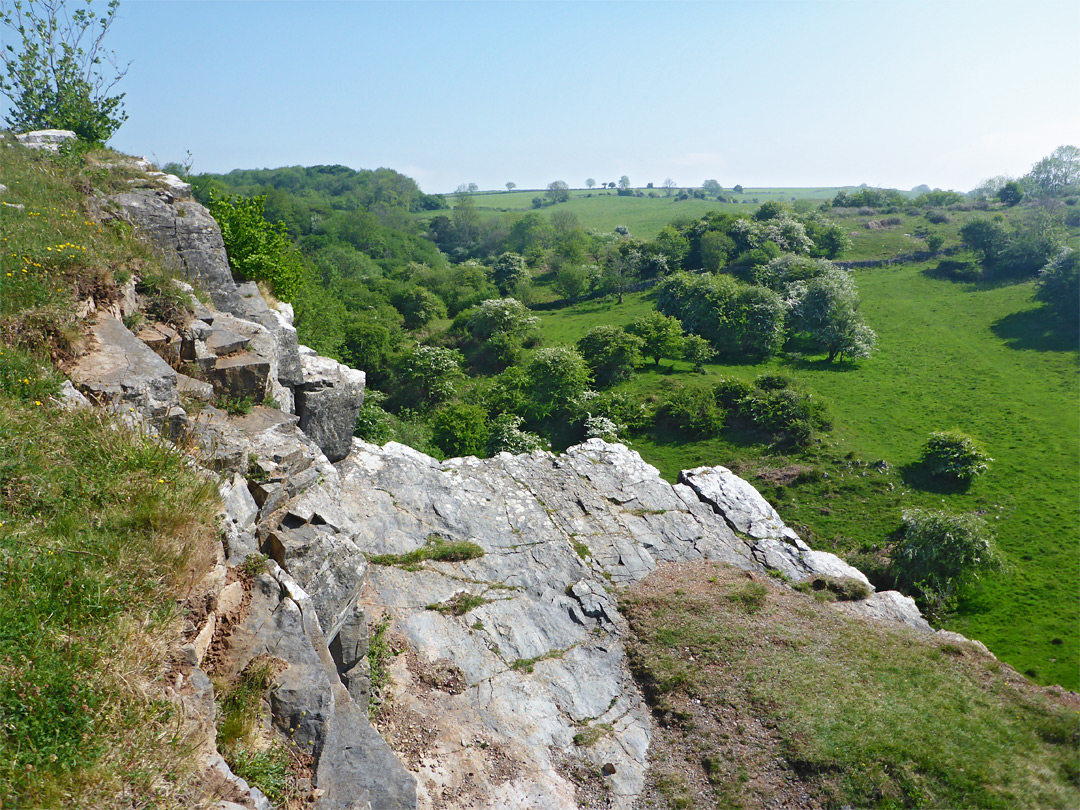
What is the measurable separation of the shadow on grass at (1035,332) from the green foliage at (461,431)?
49935 millimetres

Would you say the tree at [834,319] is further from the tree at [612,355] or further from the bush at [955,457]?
the bush at [955,457]

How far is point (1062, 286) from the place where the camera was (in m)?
59.0

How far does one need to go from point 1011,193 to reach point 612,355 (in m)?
92.9

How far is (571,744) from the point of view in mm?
13484

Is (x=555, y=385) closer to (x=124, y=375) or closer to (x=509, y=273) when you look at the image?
(x=124, y=375)

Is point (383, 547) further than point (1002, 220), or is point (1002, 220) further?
point (1002, 220)

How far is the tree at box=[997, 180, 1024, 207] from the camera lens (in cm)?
9750

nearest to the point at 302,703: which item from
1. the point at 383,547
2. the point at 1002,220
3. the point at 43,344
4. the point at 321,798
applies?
the point at 321,798

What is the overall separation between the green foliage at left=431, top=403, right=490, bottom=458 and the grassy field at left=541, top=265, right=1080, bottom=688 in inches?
425

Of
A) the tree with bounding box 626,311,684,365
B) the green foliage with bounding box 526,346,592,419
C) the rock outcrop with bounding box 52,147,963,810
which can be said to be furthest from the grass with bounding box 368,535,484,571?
the tree with bounding box 626,311,684,365

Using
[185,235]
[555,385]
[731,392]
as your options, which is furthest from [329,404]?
[731,392]

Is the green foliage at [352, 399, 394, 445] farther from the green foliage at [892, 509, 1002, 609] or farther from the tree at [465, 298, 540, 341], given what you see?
the tree at [465, 298, 540, 341]

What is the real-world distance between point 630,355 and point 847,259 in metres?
47.7

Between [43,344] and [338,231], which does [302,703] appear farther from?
[338,231]
